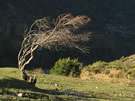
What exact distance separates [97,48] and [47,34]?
163 meters

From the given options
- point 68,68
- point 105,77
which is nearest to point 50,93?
point 105,77

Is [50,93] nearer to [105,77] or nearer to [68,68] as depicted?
[105,77]

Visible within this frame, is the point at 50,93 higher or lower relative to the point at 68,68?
lower

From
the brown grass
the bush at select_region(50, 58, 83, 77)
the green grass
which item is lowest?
the green grass

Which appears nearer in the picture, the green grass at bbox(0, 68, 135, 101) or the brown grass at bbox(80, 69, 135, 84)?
the green grass at bbox(0, 68, 135, 101)

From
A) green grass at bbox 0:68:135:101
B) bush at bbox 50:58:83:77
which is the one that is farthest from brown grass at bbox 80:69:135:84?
green grass at bbox 0:68:135:101

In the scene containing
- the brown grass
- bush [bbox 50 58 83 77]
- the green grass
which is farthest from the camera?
bush [bbox 50 58 83 77]

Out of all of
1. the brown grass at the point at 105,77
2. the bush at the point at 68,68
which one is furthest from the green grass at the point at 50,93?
the bush at the point at 68,68

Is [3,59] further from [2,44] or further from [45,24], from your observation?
[45,24]

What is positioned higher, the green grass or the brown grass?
the brown grass

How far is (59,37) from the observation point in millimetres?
17734

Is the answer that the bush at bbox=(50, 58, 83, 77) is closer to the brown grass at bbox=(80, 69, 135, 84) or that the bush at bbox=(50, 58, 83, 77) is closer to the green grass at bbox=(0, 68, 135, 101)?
the brown grass at bbox=(80, 69, 135, 84)

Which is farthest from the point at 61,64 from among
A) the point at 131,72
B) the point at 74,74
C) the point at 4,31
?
the point at 4,31

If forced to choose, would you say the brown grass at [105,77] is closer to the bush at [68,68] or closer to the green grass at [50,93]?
the bush at [68,68]
